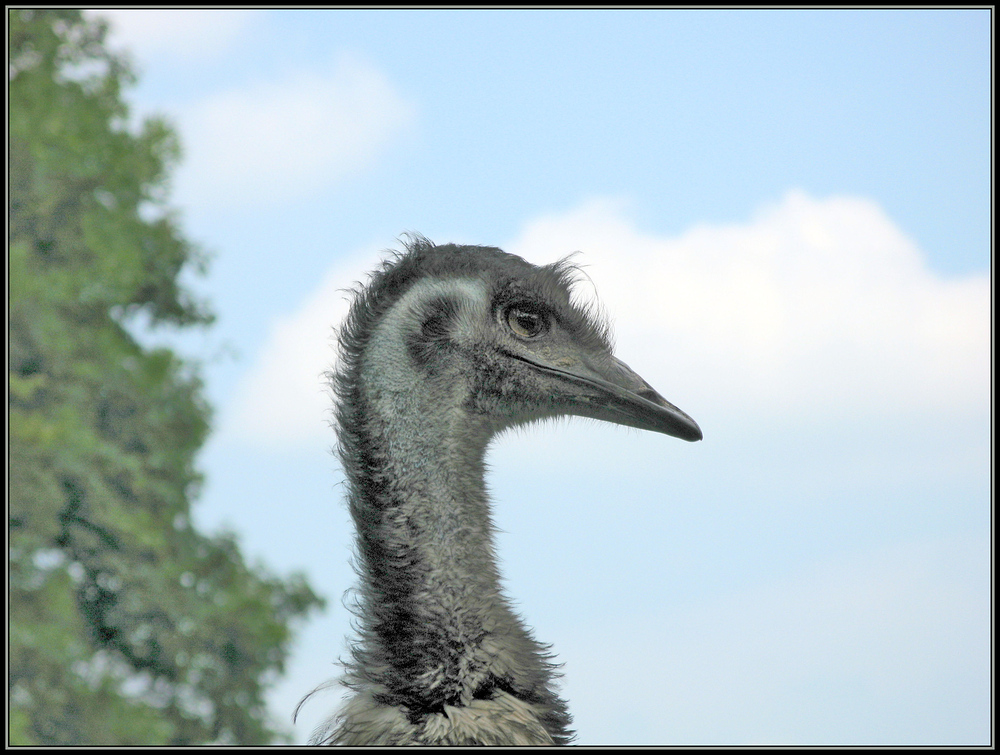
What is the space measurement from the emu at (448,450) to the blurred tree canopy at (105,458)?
9.23 metres

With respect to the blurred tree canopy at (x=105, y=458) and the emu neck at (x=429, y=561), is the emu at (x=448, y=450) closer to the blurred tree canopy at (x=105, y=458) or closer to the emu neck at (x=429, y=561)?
the emu neck at (x=429, y=561)

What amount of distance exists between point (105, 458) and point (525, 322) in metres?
11.3

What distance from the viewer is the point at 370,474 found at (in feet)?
10.3

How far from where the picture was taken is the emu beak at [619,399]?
3289 mm

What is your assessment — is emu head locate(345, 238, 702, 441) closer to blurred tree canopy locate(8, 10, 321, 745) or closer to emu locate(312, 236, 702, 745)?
emu locate(312, 236, 702, 745)

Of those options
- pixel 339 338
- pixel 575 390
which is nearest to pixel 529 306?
pixel 575 390

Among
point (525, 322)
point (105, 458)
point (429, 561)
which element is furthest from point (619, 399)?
point (105, 458)

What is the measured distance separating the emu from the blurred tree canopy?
30.3ft

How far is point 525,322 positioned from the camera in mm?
3459

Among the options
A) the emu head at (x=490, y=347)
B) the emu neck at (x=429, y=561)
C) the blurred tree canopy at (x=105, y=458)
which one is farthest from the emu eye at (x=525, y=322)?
the blurred tree canopy at (x=105, y=458)

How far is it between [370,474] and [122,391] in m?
12.6

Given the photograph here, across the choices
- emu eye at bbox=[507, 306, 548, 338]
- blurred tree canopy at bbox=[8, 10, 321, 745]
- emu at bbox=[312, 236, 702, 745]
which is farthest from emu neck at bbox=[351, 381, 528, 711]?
blurred tree canopy at bbox=[8, 10, 321, 745]

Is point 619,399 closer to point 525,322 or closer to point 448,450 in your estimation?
point 525,322

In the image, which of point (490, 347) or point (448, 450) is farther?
point (490, 347)
